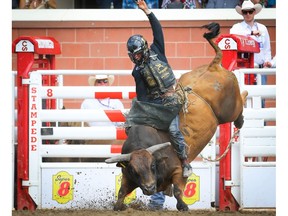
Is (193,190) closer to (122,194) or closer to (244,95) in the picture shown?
(244,95)

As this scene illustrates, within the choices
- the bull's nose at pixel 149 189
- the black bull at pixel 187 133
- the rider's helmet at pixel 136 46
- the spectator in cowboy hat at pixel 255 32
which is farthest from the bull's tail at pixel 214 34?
the bull's nose at pixel 149 189

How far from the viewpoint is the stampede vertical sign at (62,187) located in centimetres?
962

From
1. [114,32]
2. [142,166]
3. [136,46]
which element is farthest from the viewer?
[114,32]

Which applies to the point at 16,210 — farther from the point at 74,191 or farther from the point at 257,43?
the point at 257,43

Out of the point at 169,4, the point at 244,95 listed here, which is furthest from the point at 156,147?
the point at 169,4

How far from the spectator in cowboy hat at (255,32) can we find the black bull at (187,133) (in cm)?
139

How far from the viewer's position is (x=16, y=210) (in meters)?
9.30

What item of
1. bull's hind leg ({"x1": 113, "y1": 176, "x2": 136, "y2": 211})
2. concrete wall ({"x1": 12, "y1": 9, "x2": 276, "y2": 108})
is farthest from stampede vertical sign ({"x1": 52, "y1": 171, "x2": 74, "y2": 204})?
concrete wall ({"x1": 12, "y1": 9, "x2": 276, "y2": 108})

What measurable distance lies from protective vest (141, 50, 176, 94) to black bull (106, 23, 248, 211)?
1.05 feet

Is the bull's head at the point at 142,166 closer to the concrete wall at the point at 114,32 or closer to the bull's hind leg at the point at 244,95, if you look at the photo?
the bull's hind leg at the point at 244,95

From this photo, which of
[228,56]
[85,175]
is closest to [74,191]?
[85,175]

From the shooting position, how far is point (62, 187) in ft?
→ 31.6

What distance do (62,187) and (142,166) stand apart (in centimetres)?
176

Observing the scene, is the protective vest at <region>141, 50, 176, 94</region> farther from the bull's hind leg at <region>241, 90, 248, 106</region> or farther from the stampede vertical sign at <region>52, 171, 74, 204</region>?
the stampede vertical sign at <region>52, 171, 74, 204</region>
